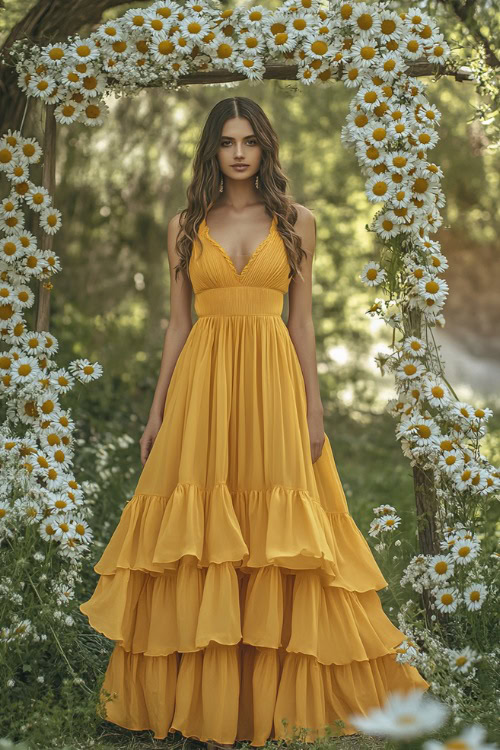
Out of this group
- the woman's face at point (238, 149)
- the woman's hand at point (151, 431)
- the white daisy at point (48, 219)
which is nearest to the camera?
the woman's face at point (238, 149)

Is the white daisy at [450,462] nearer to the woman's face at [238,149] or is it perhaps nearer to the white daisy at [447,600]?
the white daisy at [447,600]

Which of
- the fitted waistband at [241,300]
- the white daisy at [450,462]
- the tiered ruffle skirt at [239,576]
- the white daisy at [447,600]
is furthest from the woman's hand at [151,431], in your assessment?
the white daisy at [447,600]

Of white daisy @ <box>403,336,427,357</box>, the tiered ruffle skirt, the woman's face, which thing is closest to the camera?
the tiered ruffle skirt

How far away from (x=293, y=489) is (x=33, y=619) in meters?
0.95

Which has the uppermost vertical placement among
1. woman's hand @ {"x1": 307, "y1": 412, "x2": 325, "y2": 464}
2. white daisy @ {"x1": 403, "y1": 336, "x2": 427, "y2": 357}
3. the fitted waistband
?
the fitted waistband

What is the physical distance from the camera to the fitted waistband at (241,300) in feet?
9.49

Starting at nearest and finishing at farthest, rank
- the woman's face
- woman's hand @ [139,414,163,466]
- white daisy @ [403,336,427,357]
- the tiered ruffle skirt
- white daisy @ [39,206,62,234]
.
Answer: the tiered ruffle skirt, the woman's face, woman's hand @ [139,414,163,466], white daisy @ [403,336,427,357], white daisy @ [39,206,62,234]

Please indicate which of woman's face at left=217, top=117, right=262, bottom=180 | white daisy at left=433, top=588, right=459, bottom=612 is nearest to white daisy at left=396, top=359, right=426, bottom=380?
white daisy at left=433, top=588, right=459, bottom=612

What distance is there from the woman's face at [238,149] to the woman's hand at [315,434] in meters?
0.80

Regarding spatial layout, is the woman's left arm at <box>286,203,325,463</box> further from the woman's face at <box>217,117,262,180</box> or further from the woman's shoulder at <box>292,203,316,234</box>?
the woman's face at <box>217,117,262,180</box>

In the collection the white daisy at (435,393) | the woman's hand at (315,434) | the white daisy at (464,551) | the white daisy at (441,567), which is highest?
the white daisy at (435,393)

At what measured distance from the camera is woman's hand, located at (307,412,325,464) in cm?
292

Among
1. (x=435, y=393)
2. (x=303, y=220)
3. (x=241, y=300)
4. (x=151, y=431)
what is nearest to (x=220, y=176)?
(x=303, y=220)

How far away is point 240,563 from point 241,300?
81 cm
